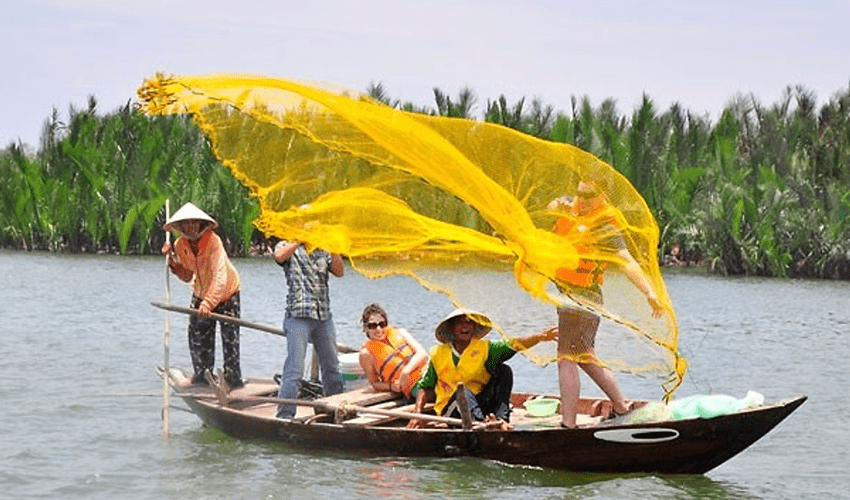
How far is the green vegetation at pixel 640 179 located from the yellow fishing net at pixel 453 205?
24674 millimetres

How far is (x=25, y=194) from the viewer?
120 feet

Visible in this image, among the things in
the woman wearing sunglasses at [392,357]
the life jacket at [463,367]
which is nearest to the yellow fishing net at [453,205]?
the life jacket at [463,367]

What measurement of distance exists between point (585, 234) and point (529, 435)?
4.50 ft

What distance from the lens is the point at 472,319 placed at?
9844 mm

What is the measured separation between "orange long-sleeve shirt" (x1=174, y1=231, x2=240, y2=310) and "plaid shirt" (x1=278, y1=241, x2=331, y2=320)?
2.91 feet

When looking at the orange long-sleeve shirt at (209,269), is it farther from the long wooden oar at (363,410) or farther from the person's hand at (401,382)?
the person's hand at (401,382)

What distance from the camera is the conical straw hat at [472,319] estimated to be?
972 centimetres

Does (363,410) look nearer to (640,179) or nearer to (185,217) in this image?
(185,217)

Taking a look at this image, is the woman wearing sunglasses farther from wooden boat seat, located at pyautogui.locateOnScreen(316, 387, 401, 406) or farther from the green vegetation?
the green vegetation

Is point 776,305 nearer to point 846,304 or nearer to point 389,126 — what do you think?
point 846,304

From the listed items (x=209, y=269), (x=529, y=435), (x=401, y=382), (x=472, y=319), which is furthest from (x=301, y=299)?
(x=529, y=435)

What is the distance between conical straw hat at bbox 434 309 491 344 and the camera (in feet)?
31.9

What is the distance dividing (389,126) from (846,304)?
2028 centimetres

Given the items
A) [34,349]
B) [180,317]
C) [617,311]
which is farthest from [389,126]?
[180,317]
